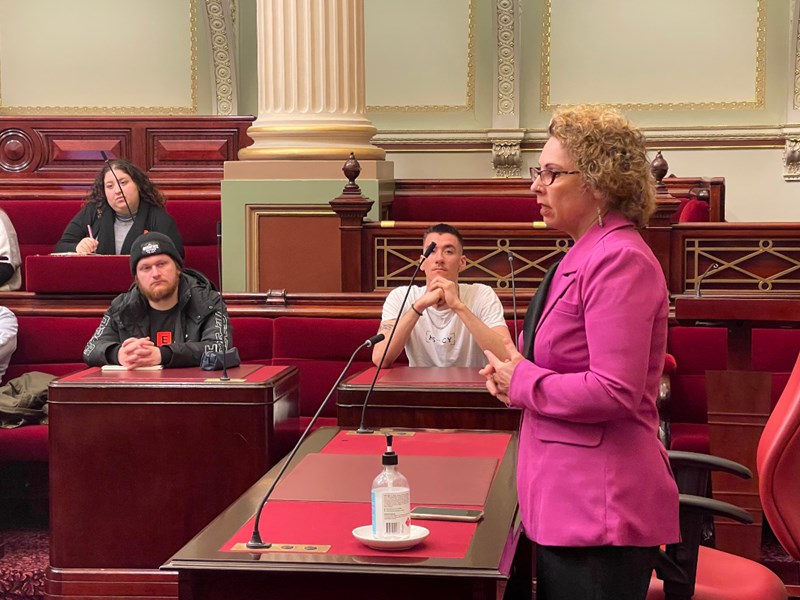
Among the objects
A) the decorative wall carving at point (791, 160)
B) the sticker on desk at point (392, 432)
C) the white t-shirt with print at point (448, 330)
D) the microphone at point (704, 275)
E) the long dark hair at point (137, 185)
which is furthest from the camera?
the decorative wall carving at point (791, 160)

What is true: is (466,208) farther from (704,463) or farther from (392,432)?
(704,463)

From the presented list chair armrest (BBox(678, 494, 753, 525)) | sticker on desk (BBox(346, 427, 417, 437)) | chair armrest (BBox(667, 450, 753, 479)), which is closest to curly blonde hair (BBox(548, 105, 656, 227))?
chair armrest (BBox(678, 494, 753, 525))

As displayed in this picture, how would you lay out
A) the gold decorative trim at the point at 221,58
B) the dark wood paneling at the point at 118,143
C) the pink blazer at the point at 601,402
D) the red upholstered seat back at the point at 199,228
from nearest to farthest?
1. the pink blazer at the point at 601,402
2. the red upholstered seat back at the point at 199,228
3. the dark wood paneling at the point at 118,143
4. the gold decorative trim at the point at 221,58

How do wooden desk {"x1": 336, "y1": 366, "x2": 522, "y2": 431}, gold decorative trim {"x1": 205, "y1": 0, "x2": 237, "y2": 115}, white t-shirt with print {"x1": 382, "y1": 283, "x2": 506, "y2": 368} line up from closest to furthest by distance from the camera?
1. wooden desk {"x1": 336, "y1": 366, "x2": 522, "y2": 431}
2. white t-shirt with print {"x1": 382, "y1": 283, "x2": 506, "y2": 368}
3. gold decorative trim {"x1": 205, "y1": 0, "x2": 237, "y2": 115}

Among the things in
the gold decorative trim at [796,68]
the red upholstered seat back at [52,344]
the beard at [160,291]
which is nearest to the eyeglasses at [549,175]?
the beard at [160,291]

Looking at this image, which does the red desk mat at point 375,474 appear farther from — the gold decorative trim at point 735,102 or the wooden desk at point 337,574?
the gold decorative trim at point 735,102

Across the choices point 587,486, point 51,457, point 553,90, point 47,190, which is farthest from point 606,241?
point 553,90

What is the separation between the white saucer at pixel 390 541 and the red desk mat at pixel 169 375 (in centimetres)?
193

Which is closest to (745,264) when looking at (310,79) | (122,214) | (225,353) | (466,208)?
(225,353)

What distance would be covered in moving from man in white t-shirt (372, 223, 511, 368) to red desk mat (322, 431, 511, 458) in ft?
3.95

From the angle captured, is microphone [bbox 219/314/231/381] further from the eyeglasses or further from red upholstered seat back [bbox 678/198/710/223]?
red upholstered seat back [bbox 678/198/710/223]

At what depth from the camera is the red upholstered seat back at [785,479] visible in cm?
240

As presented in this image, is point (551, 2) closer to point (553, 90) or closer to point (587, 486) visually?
point (553, 90)

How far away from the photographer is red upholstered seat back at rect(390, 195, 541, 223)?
8109 millimetres
